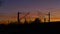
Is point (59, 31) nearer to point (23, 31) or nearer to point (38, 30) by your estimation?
point (38, 30)

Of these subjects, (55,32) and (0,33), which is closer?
(55,32)

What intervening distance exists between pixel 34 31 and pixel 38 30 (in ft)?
1.84

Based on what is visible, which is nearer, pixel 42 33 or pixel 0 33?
pixel 42 33

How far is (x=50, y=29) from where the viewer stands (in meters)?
26.0

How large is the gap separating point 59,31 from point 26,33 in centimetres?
411

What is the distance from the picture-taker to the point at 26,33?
2561 centimetres

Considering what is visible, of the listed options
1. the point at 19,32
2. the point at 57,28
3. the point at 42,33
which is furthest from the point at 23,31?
the point at 57,28

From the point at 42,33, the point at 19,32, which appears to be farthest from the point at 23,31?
the point at 42,33

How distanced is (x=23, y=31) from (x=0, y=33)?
3.16 metres

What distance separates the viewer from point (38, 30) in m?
25.8

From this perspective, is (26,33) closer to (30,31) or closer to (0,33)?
(30,31)

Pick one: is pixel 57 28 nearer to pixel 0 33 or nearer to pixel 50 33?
pixel 50 33

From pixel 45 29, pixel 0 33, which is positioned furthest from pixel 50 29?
pixel 0 33

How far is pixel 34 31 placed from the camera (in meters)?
25.5
